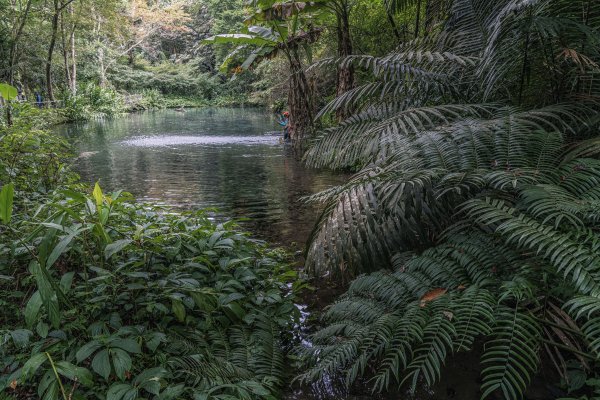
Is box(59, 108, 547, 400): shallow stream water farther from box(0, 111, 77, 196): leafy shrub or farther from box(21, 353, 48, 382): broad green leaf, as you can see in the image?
box(0, 111, 77, 196): leafy shrub

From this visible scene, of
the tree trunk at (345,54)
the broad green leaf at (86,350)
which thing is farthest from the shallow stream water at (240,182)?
the tree trunk at (345,54)

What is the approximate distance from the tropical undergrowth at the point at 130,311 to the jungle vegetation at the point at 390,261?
10mm

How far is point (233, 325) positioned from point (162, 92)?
3804 cm

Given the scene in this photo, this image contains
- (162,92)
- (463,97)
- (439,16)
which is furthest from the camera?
(162,92)

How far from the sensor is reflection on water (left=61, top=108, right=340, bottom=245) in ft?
15.7

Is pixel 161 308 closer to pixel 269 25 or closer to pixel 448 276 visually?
pixel 448 276

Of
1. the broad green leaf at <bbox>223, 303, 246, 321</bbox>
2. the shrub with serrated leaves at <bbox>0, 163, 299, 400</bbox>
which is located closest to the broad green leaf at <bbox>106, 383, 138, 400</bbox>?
the shrub with serrated leaves at <bbox>0, 163, 299, 400</bbox>

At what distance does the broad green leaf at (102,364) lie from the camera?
57.8 inches

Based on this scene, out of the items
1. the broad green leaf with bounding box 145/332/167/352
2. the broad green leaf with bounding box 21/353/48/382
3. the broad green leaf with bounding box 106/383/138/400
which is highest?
the broad green leaf with bounding box 21/353/48/382

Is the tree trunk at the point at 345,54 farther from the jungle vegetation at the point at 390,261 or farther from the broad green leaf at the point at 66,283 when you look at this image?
the broad green leaf at the point at 66,283

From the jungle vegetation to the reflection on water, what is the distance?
139 centimetres

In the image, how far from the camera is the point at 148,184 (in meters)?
6.45

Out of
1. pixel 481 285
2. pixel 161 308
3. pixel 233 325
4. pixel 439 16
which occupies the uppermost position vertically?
pixel 439 16

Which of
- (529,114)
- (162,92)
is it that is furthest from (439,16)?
(162,92)
